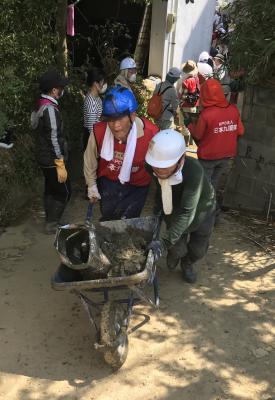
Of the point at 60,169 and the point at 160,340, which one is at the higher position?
the point at 60,169

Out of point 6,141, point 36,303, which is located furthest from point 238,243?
point 6,141

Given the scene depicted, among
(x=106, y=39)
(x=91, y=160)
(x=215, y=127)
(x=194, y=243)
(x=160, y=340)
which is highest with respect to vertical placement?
(x=106, y=39)

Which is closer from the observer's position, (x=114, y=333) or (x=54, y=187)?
(x=114, y=333)

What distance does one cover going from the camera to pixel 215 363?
3.38 m

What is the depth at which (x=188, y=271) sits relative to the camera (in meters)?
4.38

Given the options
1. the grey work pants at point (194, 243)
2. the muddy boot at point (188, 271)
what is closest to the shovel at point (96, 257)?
the grey work pants at point (194, 243)

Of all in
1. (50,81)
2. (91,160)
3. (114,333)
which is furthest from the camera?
(50,81)

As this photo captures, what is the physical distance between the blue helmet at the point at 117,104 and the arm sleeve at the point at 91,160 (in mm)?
402

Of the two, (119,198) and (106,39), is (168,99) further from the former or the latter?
(106,39)

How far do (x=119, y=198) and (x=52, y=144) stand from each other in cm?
135

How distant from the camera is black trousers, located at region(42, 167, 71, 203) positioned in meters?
5.22

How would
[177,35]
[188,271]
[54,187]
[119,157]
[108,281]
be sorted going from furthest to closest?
[177,35], [54,187], [188,271], [119,157], [108,281]

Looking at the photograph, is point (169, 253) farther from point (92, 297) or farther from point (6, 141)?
point (6, 141)

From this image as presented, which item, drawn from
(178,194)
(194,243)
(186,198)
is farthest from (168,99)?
(186,198)
